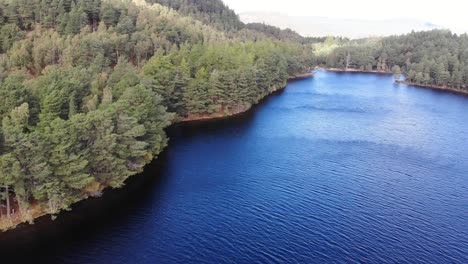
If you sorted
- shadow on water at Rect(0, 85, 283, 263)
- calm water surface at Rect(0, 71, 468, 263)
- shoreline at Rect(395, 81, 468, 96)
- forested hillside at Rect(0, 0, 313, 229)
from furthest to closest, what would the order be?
shoreline at Rect(395, 81, 468, 96) < forested hillside at Rect(0, 0, 313, 229) < calm water surface at Rect(0, 71, 468, 263) < shadow on water at Rect(0, 85, 283, 263)

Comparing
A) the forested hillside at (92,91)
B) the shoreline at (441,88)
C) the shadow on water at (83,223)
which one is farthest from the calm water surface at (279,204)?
the shoreline at (441,88)

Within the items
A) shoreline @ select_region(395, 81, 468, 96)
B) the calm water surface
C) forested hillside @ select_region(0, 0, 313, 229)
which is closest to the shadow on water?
the calm water surface

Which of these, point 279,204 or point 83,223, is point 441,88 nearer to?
point 279,204

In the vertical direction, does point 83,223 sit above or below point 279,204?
below

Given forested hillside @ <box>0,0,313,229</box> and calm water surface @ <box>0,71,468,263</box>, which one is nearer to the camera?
calm water surface @ <box>0,71,468,263</box>

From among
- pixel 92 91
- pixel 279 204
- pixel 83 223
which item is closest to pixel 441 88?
pixel 279 204

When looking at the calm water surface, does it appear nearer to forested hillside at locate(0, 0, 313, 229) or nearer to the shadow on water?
the shadow on water
